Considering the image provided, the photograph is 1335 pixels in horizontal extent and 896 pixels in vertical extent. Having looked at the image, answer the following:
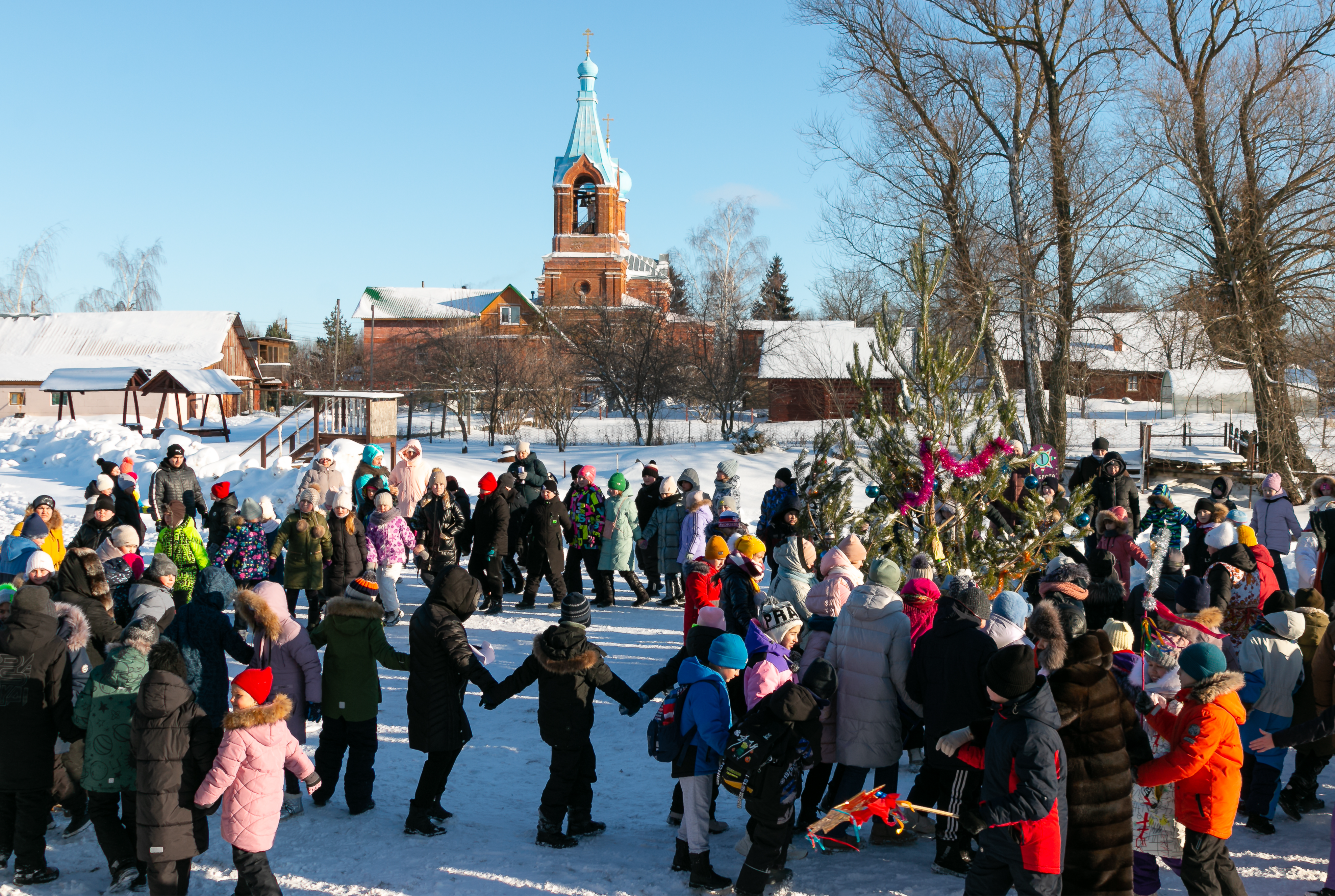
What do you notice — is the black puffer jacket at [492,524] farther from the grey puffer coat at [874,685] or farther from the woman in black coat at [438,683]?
the grey puffer coat at [874,685]

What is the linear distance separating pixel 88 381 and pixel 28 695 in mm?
35456

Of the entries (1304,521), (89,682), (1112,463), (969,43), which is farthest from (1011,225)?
(89,682)

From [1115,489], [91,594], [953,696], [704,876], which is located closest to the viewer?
[704,876]

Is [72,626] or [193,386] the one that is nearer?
[72,626]

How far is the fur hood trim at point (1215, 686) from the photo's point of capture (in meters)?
3.94

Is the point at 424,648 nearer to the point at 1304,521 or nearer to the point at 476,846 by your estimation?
the point at 476,846

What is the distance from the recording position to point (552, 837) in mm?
4906

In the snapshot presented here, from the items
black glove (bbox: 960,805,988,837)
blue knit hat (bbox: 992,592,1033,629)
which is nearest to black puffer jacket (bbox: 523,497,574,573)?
blue knit hat (bbox: 992,592,1033,629)

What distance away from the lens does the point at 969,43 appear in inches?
801

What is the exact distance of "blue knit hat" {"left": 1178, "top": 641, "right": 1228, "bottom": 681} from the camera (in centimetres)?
396

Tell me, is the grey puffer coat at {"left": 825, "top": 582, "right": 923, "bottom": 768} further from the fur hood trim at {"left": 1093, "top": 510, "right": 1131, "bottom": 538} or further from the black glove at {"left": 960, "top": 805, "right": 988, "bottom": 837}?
the fur hood trim at {"left": 1093, "top": 510, "right": 1131, "bottom": 538}

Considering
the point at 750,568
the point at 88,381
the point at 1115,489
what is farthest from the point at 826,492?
the point at 88,381

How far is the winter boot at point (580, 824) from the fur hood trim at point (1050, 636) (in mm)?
2510

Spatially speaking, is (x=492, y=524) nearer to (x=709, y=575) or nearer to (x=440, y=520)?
(x=440, y=520)
